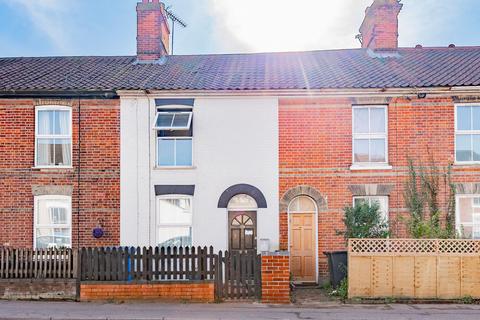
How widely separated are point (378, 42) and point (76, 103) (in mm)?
10444

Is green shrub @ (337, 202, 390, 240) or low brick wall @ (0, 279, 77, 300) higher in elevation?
green shrub @ (337, 202, 390, 240)

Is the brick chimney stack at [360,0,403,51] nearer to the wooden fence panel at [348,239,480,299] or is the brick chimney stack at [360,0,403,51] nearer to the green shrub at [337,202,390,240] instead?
the green shrub at [337,202,390,240]

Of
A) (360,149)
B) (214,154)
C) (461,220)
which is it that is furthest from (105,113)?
(461,220)

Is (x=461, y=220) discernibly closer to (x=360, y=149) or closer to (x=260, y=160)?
(x=360, y=149)

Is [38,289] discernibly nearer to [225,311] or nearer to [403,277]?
[225,311]

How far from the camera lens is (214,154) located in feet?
46.6

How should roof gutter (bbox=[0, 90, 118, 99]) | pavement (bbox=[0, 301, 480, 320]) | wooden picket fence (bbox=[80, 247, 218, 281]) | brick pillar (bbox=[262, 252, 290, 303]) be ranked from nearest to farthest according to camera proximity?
pavement (bbox=[0, 301, 480, 320]) → brick pillar (bbox=[262, 252, 290, 303]) → wooden picket fence (bbox=[80, 247, 218, 281]) → roof gutter (bbox=[0, 90, 118, 99])

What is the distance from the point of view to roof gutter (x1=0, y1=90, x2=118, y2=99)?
1433cm

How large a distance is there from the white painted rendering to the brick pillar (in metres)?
2.82

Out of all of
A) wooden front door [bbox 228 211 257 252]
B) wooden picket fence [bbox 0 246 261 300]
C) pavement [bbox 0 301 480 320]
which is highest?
wooden front door [bbox 228 211 257 252]

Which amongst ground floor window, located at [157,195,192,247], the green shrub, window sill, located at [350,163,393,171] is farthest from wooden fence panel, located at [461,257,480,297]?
ground floor window, located at [157,195,192,247]

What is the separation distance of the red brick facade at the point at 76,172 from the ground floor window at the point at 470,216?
9.78m

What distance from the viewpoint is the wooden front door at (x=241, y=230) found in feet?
46.5

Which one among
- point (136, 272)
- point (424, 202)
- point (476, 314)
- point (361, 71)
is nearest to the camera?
point (476, 314)
